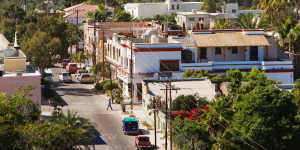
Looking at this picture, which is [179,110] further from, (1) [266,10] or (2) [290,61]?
(1) [266,10]

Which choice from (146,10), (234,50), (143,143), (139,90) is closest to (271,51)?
(234,50)

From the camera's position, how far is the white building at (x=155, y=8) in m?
154

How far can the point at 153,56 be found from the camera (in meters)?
71.1

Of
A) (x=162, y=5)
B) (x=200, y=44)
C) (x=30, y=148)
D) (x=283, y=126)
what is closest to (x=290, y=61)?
(x=200, y=44)

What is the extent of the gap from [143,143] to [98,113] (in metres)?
15.1

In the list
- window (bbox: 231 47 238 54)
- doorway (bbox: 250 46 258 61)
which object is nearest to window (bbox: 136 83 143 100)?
window (bbox: 231 47 238 54)

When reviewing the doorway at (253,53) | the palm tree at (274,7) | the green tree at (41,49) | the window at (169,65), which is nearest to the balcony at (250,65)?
the doorway at (253,53)

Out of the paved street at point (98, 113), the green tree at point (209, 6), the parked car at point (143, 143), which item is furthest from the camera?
the green tree at point (209, 6)

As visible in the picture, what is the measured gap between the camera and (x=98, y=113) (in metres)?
63.8

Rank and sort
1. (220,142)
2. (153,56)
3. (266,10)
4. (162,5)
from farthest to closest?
(162,5) < (266,10) < (153,56) < (220,142)

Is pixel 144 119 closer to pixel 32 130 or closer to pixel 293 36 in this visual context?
pixel 32 130

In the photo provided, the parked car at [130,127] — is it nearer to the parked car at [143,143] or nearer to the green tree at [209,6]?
the parked car at [143,143]

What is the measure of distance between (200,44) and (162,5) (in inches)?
3341

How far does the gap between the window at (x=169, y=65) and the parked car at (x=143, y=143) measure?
2206 centimetres
